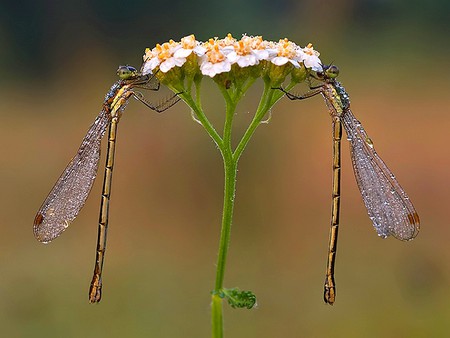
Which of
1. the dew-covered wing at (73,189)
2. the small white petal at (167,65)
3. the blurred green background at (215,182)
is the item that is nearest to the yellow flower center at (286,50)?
the small white petal at (167,65)

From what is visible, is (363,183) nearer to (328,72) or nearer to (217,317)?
(328,72)

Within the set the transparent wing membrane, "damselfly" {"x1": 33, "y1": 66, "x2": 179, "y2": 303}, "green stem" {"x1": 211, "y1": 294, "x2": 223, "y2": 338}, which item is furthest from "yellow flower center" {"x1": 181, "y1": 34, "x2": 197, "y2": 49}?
"green stem" {"x1": 211, "y1": 294, "x2": 223, "y2": 338}

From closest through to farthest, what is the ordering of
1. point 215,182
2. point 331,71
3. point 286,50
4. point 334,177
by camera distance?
point 286,50
point 331,71
point 334,177
point 215,182

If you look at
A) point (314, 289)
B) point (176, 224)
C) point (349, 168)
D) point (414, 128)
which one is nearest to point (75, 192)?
point (314, 289)

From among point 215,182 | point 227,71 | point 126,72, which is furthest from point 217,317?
point 215,182

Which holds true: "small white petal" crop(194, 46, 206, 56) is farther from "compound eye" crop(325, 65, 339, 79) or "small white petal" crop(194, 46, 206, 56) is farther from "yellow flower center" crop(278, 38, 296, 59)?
"compound eye" crop(325, 65, 339, 79)

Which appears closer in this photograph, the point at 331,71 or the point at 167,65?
the point at 167,65
